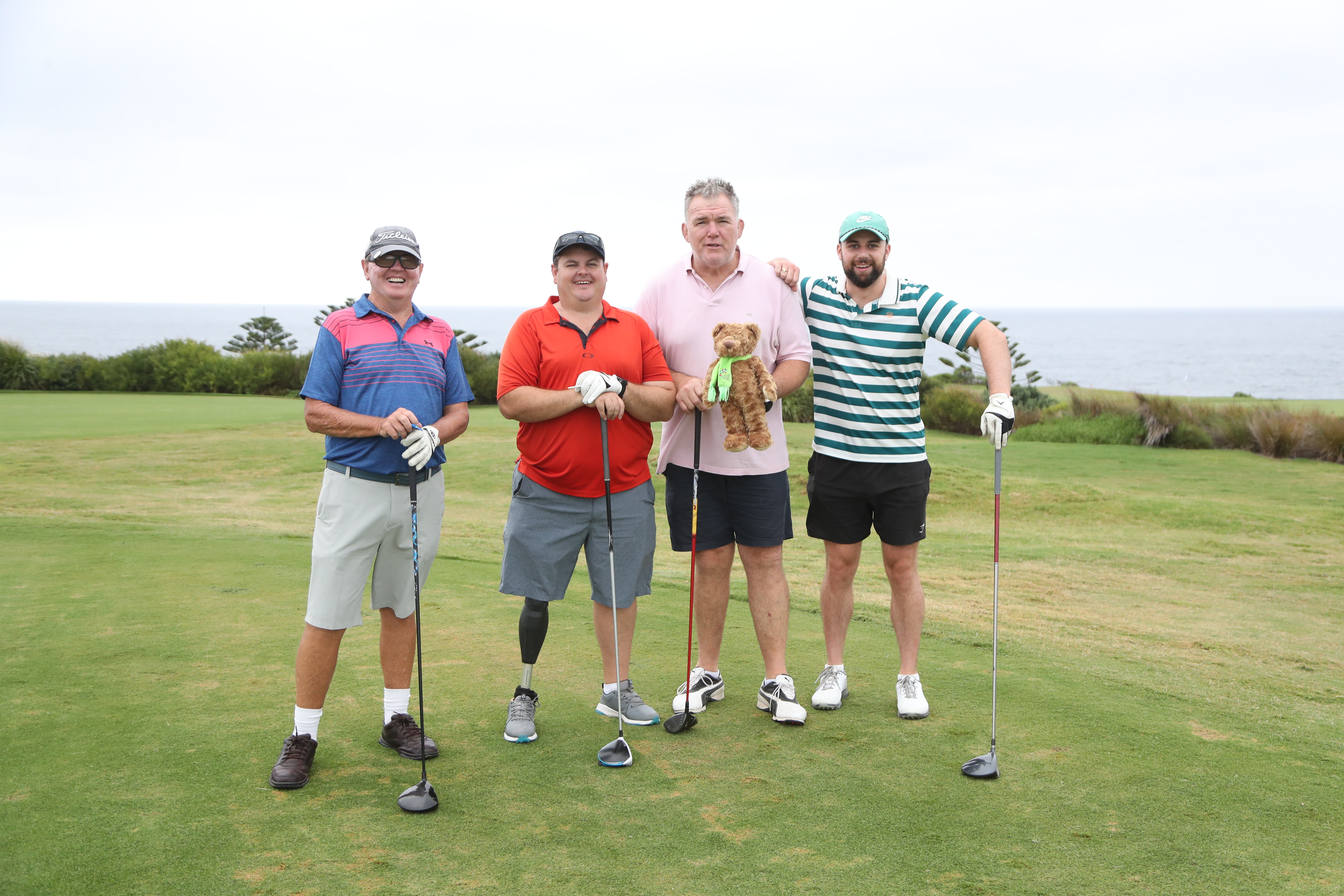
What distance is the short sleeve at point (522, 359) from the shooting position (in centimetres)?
338

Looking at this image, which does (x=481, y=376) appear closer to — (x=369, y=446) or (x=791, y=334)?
(x=791, y=334)

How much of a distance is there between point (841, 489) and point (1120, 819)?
1482 mm

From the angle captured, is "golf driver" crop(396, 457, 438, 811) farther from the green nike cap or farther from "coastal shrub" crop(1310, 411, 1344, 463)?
"coastal shrub" crop(1310, 411, 1344, 463)

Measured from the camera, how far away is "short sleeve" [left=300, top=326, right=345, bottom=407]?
3109 mm

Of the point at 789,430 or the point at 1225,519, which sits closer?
the point at 1225,519

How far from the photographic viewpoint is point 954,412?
1761 cm

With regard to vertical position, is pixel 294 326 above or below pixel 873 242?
above

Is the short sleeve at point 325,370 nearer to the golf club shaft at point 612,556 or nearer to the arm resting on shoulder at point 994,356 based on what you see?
the golf club shaft at point 612,556

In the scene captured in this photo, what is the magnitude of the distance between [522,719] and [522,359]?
48.2 inches

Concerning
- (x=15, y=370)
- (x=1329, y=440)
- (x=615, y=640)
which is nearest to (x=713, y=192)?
(x=615, y=640)

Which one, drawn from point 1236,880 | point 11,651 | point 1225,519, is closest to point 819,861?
point 1236,880

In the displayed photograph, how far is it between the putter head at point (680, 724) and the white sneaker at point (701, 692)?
17 cm

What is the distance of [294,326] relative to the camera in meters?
175

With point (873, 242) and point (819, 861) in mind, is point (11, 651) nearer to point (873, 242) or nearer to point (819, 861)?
point (819, 861)
